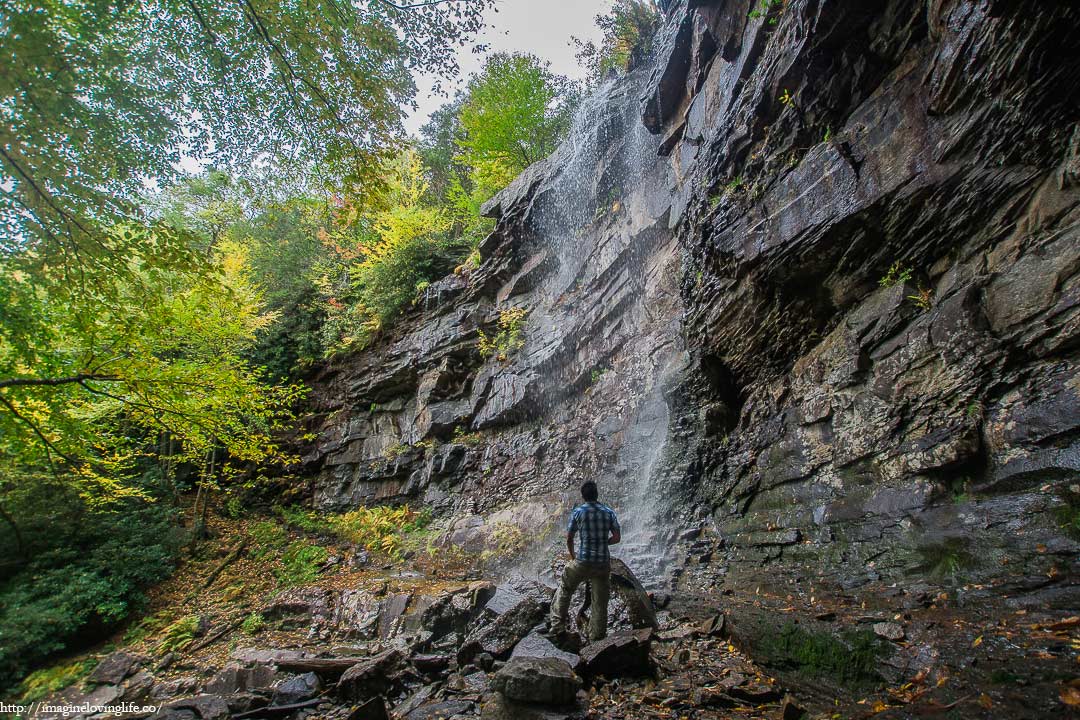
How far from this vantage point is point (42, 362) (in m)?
5.06

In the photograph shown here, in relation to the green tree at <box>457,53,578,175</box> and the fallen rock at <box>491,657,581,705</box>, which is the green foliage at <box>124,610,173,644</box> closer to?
the fallen rock at <box>491,657,581,705</box>

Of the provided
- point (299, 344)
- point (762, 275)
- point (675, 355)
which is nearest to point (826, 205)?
point (762, 275)

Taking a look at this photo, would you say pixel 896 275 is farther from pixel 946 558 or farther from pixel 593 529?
pixel 593 529

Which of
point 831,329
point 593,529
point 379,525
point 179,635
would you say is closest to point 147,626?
point 179,635

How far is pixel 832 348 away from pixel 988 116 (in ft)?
10.4

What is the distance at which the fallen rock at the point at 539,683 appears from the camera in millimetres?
3148

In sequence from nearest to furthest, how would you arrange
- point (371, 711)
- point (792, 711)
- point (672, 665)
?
point (792, 711)
point (371, 711)
point (672, 665)

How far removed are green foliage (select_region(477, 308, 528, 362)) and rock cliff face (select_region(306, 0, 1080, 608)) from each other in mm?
1007

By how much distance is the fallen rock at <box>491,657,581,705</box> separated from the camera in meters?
3.15

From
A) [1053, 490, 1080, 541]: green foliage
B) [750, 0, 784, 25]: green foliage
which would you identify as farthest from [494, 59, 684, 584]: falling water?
[1053, 490, 1080, 541]: green foliage

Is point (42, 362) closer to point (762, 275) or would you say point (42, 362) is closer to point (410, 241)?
point (762, 275)

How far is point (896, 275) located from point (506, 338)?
1056 centimetres

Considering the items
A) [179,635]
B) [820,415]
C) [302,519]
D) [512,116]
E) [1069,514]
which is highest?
[512,116]

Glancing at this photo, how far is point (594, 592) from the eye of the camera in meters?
4.68
